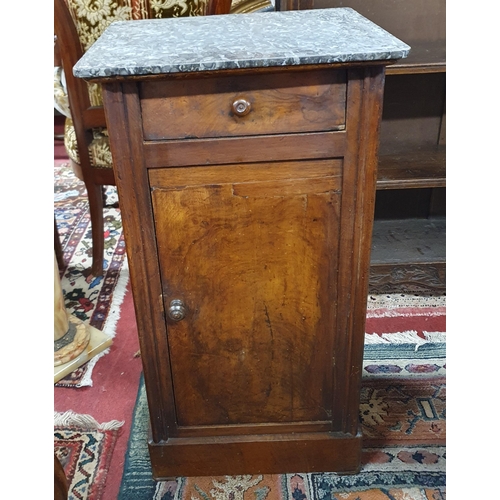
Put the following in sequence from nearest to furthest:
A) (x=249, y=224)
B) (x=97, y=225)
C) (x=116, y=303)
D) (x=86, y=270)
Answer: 1. (x=249, y=224)
2. (x=116, y=303)
3. (x=97, y=225)
4. (x=86, y=270)

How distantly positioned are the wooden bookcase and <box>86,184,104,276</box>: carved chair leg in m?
0.89

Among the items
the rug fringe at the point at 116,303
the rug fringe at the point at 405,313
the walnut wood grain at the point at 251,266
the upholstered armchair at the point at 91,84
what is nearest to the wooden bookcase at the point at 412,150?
the rug fringe at the point at 405,313

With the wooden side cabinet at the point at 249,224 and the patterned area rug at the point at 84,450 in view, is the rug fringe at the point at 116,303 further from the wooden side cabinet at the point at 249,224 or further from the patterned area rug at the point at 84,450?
the wooden side cabinet at the point at 249,224

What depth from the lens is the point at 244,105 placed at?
2.81 ft

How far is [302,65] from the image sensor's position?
812 mm

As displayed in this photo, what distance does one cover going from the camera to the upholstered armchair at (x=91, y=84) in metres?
1.60

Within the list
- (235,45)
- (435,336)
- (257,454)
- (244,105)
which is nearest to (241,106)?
(244,105)

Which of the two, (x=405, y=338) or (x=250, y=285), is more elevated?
(x=250, y=285)

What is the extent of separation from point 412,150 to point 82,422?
143cm

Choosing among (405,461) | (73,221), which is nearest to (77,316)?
(73,221)

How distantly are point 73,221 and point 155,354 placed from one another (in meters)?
1.59

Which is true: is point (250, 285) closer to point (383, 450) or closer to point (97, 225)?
point (383, 450)

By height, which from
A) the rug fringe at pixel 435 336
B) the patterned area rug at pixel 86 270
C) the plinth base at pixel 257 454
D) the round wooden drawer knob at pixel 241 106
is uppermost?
the round wooden drawer knob at pixel 241 106

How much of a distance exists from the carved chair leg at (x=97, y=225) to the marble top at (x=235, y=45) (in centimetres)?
88
